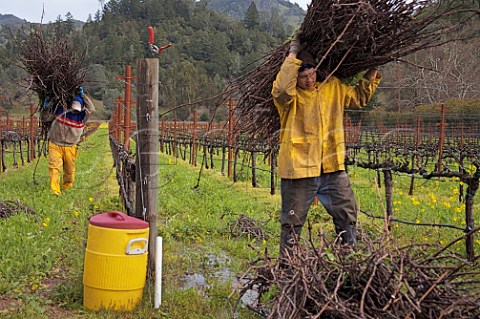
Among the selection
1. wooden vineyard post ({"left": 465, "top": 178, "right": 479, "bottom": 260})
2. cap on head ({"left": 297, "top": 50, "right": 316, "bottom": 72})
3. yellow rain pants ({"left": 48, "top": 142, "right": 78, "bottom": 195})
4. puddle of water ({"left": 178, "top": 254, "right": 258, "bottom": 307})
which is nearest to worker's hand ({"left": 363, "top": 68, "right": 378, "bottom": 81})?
cap on head ({"left": 297, "top": 50, "right": 316, "bottom": 72})

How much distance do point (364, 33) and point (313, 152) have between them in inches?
35.4

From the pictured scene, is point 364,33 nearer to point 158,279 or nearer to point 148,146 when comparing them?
point 148,146

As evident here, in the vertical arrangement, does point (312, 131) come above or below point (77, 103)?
below

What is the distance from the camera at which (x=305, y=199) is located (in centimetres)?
405

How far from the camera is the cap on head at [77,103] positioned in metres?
8.50

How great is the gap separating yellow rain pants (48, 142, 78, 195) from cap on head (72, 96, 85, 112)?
0.69 m

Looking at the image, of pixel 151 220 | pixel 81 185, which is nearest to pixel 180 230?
pixel 151 220

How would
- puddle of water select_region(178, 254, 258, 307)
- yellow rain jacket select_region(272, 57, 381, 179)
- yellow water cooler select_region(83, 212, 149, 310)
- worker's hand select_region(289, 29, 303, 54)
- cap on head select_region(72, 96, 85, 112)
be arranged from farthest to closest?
cap on head select_region(72, 96, 85, 112)
puddle of water select_region(178, 254, 258, 307)
yellow rain jacket select_region(272, 57, 381, 179)
worker's hand select_region(289, 29, 303, 54)
yellow water cooler select_region(83, 212, 149, 310)

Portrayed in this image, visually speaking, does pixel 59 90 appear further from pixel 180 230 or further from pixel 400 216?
pixel 400 216

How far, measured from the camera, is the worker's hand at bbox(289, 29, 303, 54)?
3845 mm

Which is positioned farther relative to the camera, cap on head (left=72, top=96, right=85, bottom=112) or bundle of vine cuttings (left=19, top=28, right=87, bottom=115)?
cap on head (left=72, top=96, right=85, bottom=112)

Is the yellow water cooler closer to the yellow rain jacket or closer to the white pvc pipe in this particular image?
the white pvc pipe

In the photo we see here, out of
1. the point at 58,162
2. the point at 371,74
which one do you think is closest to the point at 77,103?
the point at 58,162

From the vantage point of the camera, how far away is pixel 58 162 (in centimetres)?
866
